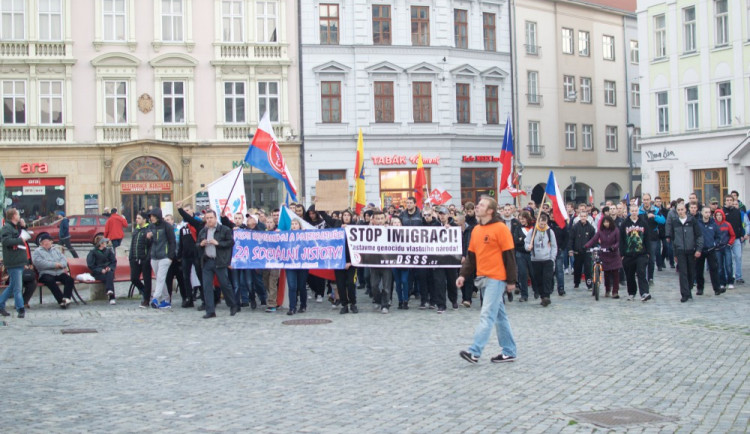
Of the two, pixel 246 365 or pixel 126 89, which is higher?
pixel 126 89

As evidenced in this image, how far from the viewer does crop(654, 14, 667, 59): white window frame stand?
43531 mm

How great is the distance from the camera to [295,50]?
4300 cm

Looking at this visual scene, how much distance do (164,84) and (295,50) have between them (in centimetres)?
640

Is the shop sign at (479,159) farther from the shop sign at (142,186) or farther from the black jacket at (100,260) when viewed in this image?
the black jacket at (100,260)

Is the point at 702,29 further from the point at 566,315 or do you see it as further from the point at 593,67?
the point at 566,315

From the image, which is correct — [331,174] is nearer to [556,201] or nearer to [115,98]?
[115,98]

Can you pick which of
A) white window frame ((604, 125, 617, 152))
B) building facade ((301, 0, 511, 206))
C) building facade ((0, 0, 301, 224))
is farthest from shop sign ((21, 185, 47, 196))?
white window frame ((604, 125, 617, 152))

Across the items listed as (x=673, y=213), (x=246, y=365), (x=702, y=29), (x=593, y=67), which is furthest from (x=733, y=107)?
(x=246, y=365)

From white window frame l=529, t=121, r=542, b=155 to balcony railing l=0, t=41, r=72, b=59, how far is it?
24.5 metres

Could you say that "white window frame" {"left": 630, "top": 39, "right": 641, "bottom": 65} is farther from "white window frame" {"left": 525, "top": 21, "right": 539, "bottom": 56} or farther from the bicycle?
the bicycle

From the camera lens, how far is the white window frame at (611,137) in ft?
180

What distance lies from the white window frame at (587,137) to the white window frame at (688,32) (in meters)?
11.5

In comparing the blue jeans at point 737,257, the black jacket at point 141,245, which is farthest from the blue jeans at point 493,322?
the blue jeans at point 737,257

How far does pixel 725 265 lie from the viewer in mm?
18922
